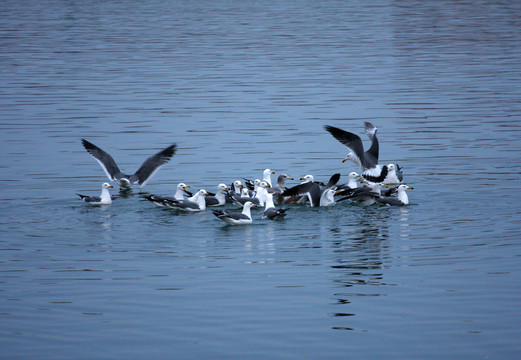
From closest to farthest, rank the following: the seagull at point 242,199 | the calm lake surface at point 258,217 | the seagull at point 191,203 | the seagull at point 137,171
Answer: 1. the calm lake surface at point 258,217
2. the seagull at point 191,203
3. the seagull at point 242,199
4. the seagull at point 137,171

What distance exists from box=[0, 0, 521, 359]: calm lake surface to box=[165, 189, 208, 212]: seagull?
0.62 m

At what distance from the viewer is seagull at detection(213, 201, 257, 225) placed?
1873 centimetres

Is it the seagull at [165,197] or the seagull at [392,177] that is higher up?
the seagull at [392,177]

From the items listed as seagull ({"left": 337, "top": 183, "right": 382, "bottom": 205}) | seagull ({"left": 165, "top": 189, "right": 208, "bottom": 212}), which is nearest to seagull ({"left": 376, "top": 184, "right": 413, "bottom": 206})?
seagull ({"left": 337, "top": 183, "right": 382, "bottom": 205})

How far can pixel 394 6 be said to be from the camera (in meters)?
87.9

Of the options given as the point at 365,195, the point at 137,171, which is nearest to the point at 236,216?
the point at 365,195

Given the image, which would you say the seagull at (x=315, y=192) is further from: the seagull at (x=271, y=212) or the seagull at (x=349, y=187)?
the seagull at (x=271, y=212)

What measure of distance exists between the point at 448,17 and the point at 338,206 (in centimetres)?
5593

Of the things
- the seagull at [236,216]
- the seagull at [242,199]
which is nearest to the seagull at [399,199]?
the seagull at [242,199]

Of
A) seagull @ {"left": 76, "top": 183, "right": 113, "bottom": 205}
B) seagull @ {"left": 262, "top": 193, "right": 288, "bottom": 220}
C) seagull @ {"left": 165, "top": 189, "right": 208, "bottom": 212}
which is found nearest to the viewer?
seagull @ {"left": 262, "top": 193, "right": 288, "bottom": 220}

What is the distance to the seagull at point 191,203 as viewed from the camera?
20078mm

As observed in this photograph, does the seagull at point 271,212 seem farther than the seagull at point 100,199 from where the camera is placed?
No

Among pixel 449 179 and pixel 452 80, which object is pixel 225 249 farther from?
pixel 452 80

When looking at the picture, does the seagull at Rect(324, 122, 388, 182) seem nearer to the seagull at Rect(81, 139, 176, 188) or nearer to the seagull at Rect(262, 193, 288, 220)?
the seagull at Rect(262, 193, 288, 220)
